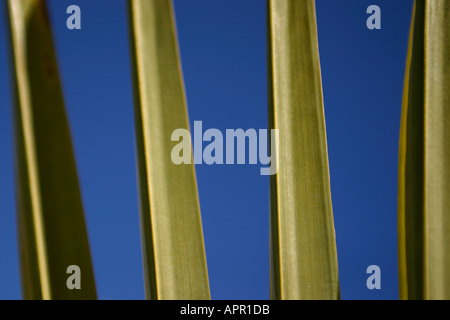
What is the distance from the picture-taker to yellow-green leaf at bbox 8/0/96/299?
38cm

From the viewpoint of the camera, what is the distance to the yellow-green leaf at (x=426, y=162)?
47cm

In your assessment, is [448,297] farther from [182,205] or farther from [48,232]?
[48,232]

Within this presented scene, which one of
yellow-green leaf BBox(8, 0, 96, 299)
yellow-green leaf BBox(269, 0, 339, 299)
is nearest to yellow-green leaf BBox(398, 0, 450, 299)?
yellow-green leaf BBox(269, 0, 339, 299)

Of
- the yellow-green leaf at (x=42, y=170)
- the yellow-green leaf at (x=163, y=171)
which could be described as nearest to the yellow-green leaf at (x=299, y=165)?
the yellow-green leaf at (x=163, y=171)

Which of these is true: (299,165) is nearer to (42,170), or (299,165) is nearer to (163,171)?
(163,171)

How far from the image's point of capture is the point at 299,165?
0.45 metres

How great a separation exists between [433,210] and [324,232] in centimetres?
14

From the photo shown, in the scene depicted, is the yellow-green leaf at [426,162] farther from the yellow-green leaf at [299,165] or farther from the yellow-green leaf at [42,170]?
the yellow-green leaf at [42,170]

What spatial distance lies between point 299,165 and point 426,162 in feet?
0.52

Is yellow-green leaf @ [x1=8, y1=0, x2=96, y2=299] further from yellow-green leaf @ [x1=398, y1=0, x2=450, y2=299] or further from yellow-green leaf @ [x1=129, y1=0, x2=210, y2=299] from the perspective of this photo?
yellow-green leaf @ [x1=398, y1=0, x2=450, y2=299]

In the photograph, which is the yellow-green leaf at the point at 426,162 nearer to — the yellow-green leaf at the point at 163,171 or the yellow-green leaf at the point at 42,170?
the yellow-green leaf at the point at 163,171

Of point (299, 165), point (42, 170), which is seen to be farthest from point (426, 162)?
point (42, 170)

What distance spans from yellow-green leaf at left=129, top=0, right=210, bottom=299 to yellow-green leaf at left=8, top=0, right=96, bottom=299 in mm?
68

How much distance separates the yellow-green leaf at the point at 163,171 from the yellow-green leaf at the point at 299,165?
93 mm
